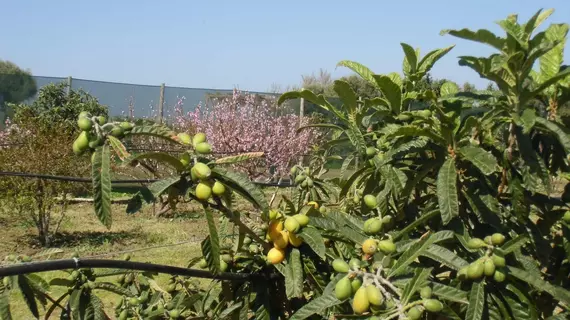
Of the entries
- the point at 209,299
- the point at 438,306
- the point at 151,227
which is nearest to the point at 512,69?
the point at 438,306

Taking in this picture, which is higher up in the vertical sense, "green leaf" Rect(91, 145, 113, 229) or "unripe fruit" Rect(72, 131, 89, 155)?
"unripe fruit" Rect(72, 131, 89, 155)

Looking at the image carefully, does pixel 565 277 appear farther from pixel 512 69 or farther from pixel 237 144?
pixel 237 144

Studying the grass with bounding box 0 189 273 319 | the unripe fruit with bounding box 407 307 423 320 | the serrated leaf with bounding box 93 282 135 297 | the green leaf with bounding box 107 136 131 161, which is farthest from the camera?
the grass with bounding box 0 189 273 319

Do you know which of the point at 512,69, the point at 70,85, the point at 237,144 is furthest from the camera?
the point at 70,85

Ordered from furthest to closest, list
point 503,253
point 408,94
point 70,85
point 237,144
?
point 70,85 → point 237,144 → point 408,94 → point 503,253

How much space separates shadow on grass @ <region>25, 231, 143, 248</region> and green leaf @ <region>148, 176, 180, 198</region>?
20.4 ft

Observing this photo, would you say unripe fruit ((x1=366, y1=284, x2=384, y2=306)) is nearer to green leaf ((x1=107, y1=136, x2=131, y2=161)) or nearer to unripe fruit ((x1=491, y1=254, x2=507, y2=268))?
unripe fruit ((x1=491, y1=254, x2=507, y2=268))

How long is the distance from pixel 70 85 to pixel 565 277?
1100cm

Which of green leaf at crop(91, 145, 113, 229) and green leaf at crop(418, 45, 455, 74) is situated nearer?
green leaf at crop(91, 145, 113, 229)

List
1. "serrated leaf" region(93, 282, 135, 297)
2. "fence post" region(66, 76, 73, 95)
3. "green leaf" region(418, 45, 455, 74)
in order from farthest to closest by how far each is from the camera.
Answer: "fence post" region(66, 76, 73, 95)
"green leaf" region(418, 45, 455, 74)
"serrated leaf" region(93, 282, 135, 297)

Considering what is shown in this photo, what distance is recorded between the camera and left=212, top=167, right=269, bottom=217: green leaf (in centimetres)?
111

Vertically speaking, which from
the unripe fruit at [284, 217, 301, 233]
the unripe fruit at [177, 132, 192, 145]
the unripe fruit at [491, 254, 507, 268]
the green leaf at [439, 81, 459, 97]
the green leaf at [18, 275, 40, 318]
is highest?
the green leaf at [439, 81, 459, 97]

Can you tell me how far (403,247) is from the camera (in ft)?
3.94

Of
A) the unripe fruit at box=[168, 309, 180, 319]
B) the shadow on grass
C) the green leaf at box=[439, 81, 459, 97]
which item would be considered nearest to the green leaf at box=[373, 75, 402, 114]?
the green leaf at box=[439, 81, 459, 97]
